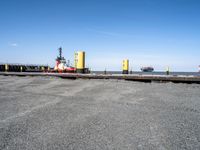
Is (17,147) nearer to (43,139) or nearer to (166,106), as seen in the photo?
(43,139)

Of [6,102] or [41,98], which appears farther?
[41,98]

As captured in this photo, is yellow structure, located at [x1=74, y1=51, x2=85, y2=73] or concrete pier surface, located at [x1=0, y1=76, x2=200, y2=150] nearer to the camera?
concrete pier surface, located at [x1=0, y1=76, x2=200, y2=150]

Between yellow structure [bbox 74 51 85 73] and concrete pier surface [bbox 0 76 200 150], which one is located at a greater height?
yellow structure [bbox 74 51 85 73]

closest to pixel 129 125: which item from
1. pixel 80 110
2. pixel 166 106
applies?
pixel 80 110

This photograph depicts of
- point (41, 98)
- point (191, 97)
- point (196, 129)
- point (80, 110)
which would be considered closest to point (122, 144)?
point (196, 129)

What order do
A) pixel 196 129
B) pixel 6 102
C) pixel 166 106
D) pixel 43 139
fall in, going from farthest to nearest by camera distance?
pixel 6 102 → pixel 166 106 → pixel 196 129 → pixel 43 139

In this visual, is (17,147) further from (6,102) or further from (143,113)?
(6,102)

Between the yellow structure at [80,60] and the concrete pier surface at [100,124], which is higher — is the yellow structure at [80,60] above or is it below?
above

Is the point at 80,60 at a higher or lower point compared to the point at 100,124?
higher

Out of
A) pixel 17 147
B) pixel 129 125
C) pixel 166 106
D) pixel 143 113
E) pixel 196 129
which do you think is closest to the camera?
pixel 17 147

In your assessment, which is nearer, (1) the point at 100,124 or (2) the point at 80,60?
(1) the point at 100,124

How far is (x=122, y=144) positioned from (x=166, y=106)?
232 cm

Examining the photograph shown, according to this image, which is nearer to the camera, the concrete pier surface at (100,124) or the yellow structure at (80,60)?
the concrete pier surface at (100,124)

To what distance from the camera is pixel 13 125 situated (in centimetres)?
312
